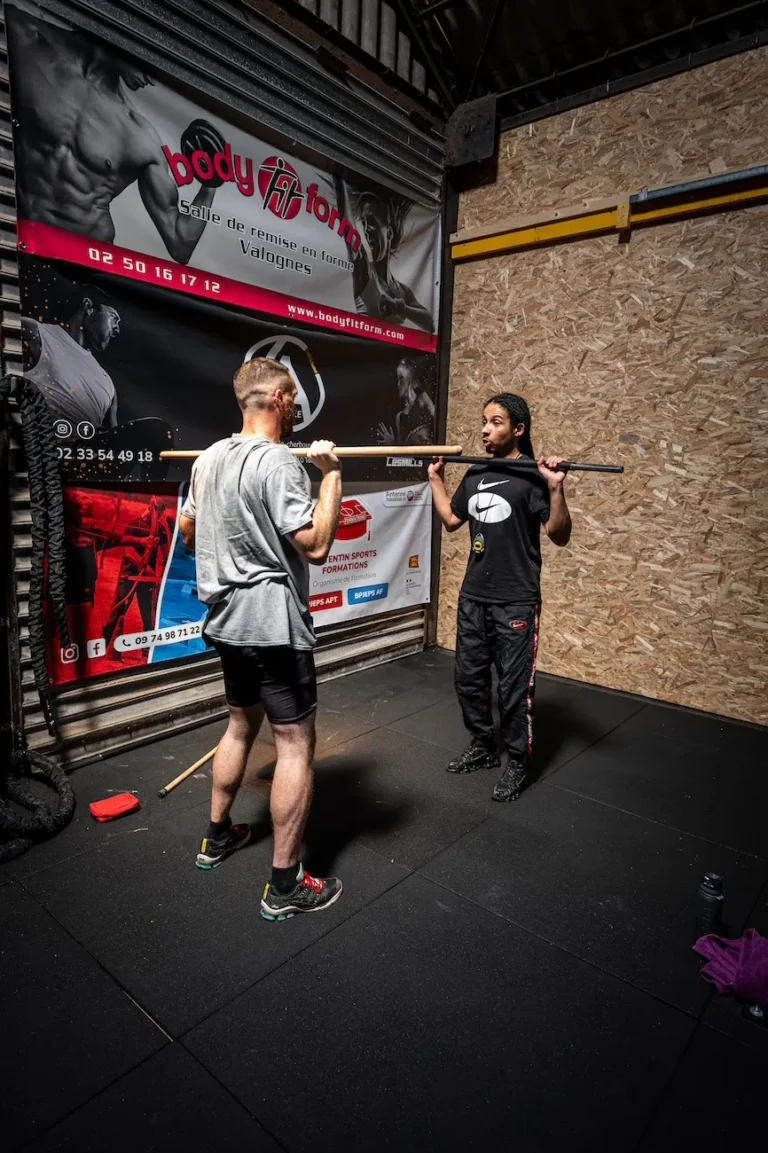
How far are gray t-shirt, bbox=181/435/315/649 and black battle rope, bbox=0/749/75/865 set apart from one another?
111 cm

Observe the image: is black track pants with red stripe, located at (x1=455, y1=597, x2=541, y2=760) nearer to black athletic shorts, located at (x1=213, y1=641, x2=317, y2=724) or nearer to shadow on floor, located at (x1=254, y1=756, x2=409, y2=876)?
shadow on floor, located at (x1=254, y1=756, x2=409, y2=876)

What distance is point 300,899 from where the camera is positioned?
197cm

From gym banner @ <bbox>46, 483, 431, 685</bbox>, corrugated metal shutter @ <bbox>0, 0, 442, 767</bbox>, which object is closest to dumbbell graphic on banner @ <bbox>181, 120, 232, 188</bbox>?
corrugated metal shutter @ <bbox>0, 0, 442, 767</bbox>

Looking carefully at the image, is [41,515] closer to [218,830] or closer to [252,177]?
[218,830]

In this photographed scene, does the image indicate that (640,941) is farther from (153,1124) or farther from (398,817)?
(153,1124)

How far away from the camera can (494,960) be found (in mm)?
1830

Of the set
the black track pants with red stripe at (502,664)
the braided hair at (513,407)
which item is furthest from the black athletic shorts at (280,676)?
the braided hair at (513,407)

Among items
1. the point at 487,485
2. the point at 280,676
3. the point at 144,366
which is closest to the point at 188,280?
the point at 144,366

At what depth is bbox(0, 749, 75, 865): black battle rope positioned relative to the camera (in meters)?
2.27

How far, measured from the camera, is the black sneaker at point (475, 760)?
2959 mm

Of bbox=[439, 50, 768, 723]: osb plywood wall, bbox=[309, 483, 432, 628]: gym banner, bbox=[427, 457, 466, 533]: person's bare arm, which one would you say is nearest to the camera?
bbox=[427, 457, 466, 533]: person's bare arm

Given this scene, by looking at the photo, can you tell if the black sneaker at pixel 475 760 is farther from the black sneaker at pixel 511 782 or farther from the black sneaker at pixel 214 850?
the black sneaker at pixel 214 850

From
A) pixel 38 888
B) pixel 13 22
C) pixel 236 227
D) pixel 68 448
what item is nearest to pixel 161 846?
pixel 38 888

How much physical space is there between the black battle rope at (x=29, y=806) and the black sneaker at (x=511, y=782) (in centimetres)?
175
